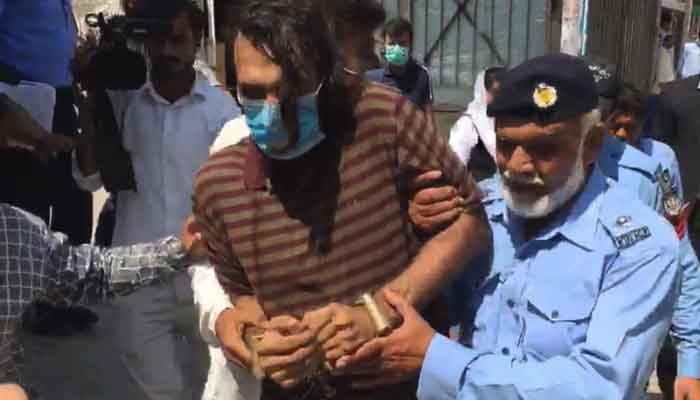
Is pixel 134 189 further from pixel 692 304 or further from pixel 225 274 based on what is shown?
pixel 692 304

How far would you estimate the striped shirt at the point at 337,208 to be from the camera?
5.93 feet

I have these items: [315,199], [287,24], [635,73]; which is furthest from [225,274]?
[635,73]

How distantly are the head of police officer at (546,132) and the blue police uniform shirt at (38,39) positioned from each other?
187cm

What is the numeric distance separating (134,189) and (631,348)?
219 cm

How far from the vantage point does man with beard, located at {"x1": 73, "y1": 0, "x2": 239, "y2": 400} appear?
132 inches

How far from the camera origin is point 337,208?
1809 millimetres

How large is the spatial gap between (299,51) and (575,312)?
0.70 meters

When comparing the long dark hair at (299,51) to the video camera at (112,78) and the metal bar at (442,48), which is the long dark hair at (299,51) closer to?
the video camera at (112,78)

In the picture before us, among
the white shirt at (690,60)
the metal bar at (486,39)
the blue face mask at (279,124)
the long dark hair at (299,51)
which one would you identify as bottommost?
the white shirt at (690,60)

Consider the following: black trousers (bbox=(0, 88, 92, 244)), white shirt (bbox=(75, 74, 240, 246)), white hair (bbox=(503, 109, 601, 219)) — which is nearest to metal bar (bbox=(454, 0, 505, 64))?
black trousers (bbox=(0, 88, 92, 244))

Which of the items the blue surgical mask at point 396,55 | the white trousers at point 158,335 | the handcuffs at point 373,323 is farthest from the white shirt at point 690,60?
the handcuffs at point 373,323

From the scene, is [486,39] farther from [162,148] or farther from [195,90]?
[162,148]

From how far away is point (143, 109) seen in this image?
3.36 metres

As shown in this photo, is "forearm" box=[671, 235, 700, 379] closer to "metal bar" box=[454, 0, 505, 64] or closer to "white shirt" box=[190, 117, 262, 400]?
"white shirt" box=[190, 117, 262, 400]
